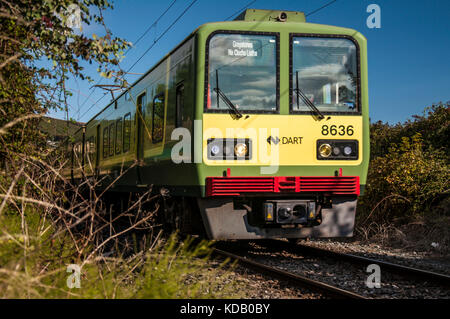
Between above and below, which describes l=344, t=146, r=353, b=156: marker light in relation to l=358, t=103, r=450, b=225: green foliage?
above

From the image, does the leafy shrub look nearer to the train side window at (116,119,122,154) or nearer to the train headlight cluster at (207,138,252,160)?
the train headlight cluster at (207,138,252,160)

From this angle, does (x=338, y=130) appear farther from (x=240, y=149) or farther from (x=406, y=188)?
(x=406, y=188)

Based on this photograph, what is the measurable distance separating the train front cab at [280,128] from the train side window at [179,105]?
0.67 m

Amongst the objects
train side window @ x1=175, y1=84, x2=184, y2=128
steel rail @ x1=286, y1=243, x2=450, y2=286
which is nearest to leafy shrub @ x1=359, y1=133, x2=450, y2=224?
steel rail @ x1=286, y1=243, x2=450, y2=286

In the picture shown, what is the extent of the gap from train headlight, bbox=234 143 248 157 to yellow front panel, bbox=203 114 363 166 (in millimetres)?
95

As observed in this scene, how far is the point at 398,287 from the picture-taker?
18.4 ft

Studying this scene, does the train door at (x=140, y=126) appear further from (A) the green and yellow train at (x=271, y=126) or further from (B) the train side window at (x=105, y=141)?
(B) the train side window at (x=105, y=141)

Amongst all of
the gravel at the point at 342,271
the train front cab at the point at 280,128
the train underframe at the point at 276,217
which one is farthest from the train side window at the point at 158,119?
the gravel at the point at 342,271

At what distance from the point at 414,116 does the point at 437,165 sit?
6146 millimetres

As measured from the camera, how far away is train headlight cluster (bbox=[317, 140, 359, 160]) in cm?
686

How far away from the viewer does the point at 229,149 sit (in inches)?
257

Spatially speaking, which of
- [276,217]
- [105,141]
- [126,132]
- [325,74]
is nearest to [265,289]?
[276,217]

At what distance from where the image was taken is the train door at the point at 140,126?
30.8 feet

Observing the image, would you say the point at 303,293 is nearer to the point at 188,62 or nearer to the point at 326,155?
the point at 326,155
